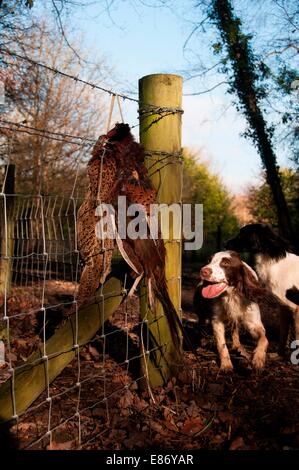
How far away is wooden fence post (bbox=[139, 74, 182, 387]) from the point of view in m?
3.35

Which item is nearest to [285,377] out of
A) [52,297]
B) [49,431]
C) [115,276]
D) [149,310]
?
[149,310]

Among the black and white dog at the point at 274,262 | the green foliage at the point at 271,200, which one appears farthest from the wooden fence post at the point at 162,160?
the green foliage at the point at 271,200

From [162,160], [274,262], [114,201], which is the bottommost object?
[274,262]

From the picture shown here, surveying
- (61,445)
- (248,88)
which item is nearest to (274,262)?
(61,445)

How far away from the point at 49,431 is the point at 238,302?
220 centimetres

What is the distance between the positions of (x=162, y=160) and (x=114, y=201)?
0.60 m

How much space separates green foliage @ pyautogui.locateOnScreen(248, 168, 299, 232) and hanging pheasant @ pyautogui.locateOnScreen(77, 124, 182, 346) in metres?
8.90

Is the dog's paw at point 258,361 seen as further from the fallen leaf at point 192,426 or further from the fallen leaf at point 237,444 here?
the fallen leaf at point 237,444

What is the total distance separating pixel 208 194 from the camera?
32.3m

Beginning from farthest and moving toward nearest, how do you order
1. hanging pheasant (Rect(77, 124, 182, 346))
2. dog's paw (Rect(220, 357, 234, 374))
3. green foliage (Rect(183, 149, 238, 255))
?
green foliage (Rect(183, 149, 238, 255)) < dog's paw (Rect(220, 357, 234, 374)) < hanging pheasant (Rect(77, 124, 182, 346))

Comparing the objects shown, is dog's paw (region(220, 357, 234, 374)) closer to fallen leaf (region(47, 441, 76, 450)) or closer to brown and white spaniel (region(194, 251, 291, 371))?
brown and white spaniel (region(194, 251, 291, 371))

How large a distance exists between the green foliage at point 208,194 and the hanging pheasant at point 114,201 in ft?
82.9

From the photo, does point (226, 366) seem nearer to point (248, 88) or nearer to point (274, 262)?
point (274, 262)

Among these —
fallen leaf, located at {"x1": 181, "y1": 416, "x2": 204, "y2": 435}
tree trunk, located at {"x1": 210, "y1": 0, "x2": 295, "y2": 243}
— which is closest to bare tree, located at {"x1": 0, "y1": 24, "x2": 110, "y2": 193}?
tree trunk, located at {"x1": 210, "y1": 0, "x2": 295, "y2": 243}
